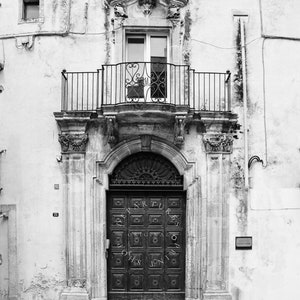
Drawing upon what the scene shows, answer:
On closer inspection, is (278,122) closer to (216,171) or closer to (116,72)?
(216,171)

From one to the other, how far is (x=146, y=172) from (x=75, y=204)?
67.6 inches

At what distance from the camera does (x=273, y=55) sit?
14477 mm

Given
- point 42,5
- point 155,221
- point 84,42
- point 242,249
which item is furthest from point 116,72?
point 242,249

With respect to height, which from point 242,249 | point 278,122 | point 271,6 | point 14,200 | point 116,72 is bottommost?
point 242,249

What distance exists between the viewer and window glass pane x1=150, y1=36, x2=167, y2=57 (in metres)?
14.6

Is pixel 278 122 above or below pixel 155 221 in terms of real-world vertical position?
above

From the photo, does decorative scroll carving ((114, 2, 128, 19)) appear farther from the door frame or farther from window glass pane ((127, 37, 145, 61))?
the door frame

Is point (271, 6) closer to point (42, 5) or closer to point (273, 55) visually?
point (273, 55)

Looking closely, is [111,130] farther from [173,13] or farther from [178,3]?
[178,3]

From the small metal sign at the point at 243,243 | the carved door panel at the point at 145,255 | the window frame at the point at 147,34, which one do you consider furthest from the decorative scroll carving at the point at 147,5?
the small metal sign at the point at 243,243

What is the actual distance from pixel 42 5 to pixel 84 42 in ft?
4.10

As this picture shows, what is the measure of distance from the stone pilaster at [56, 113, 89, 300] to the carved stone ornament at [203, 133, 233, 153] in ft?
8.51

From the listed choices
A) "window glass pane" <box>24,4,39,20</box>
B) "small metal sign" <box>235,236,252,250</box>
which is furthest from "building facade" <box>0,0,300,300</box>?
"window glass pane" <box>24,4,39,20</box>

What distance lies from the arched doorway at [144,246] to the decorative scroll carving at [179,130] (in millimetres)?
1062
